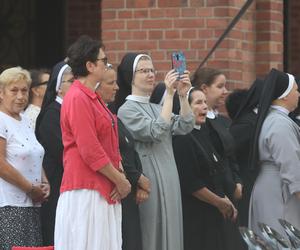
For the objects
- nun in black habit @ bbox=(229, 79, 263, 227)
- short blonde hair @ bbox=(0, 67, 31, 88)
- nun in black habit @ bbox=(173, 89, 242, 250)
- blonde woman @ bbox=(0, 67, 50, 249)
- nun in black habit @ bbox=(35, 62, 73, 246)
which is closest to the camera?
blonde woman @ bbox=(0, 67, 50, 249)

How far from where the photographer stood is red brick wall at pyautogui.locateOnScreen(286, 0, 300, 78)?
1588cm

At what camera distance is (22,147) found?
955 centimetres

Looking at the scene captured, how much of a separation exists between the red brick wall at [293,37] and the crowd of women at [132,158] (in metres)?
5.17

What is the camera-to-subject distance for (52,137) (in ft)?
31.3

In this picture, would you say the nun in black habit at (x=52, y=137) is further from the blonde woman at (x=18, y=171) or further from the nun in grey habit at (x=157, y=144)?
the nun in grey habit at (x=157, y=144)

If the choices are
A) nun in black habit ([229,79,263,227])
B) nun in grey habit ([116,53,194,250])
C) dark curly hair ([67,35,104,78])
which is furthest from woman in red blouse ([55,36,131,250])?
nun in black habit ([229,79,263,227])

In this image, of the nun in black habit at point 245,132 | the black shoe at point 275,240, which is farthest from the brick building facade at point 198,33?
the black shoe at point 275,240

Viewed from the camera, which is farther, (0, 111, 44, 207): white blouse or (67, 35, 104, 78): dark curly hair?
(0, 111, 44, 207): white blouse

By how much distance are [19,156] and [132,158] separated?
866 millimetres

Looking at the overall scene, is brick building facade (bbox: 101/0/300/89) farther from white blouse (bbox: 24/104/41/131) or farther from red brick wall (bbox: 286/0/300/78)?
red brick wall (bbox: 286/0/300/78)

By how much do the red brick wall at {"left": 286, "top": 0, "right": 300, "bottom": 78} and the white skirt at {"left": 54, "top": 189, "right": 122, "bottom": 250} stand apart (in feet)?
25.4

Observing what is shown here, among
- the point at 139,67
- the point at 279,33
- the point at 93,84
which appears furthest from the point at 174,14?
the point at 93,84

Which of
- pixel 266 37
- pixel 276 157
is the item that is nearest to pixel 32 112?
pixel 276 157

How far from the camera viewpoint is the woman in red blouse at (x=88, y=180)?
8375 millimetres
